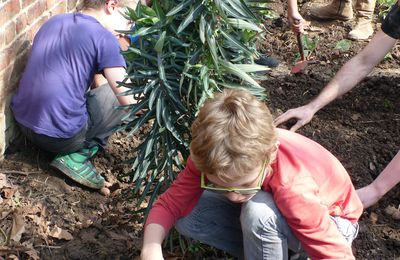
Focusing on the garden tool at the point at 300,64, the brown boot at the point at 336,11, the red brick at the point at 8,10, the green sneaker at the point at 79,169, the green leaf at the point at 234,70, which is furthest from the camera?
the brown boot at the point at 336,11

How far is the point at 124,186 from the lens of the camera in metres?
3.63

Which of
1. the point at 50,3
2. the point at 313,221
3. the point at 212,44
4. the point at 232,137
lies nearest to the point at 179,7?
the point at 212,44

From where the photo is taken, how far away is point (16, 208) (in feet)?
10.4

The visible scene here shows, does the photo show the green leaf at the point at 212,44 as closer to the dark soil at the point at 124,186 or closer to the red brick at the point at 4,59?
the dark soil at the point at 124,186

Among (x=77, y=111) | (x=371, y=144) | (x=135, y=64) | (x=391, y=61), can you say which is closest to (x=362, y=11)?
(x=391, y=61)

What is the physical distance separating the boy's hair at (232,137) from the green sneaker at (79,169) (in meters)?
1.44

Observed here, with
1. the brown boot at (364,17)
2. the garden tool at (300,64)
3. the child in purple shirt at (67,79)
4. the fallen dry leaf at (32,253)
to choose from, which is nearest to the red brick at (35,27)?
the child in purple shirt at (67,79)

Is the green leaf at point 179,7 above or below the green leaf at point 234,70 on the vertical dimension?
above

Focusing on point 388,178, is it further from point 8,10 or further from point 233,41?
point 8,10

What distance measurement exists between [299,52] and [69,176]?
2.31 m

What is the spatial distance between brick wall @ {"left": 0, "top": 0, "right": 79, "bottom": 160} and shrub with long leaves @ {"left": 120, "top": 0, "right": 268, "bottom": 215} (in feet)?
2.74

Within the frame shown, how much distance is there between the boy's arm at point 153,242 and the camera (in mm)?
2396

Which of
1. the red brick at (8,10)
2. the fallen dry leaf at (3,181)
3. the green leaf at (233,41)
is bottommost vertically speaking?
the fallen dry leaf at (3,181)

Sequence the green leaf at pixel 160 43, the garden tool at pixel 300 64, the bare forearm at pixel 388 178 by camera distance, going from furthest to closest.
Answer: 1. the garden tool at pixel 300 64
2. the bare forearm at pixel 388 178
3. the green leaf at pixel 160 43
